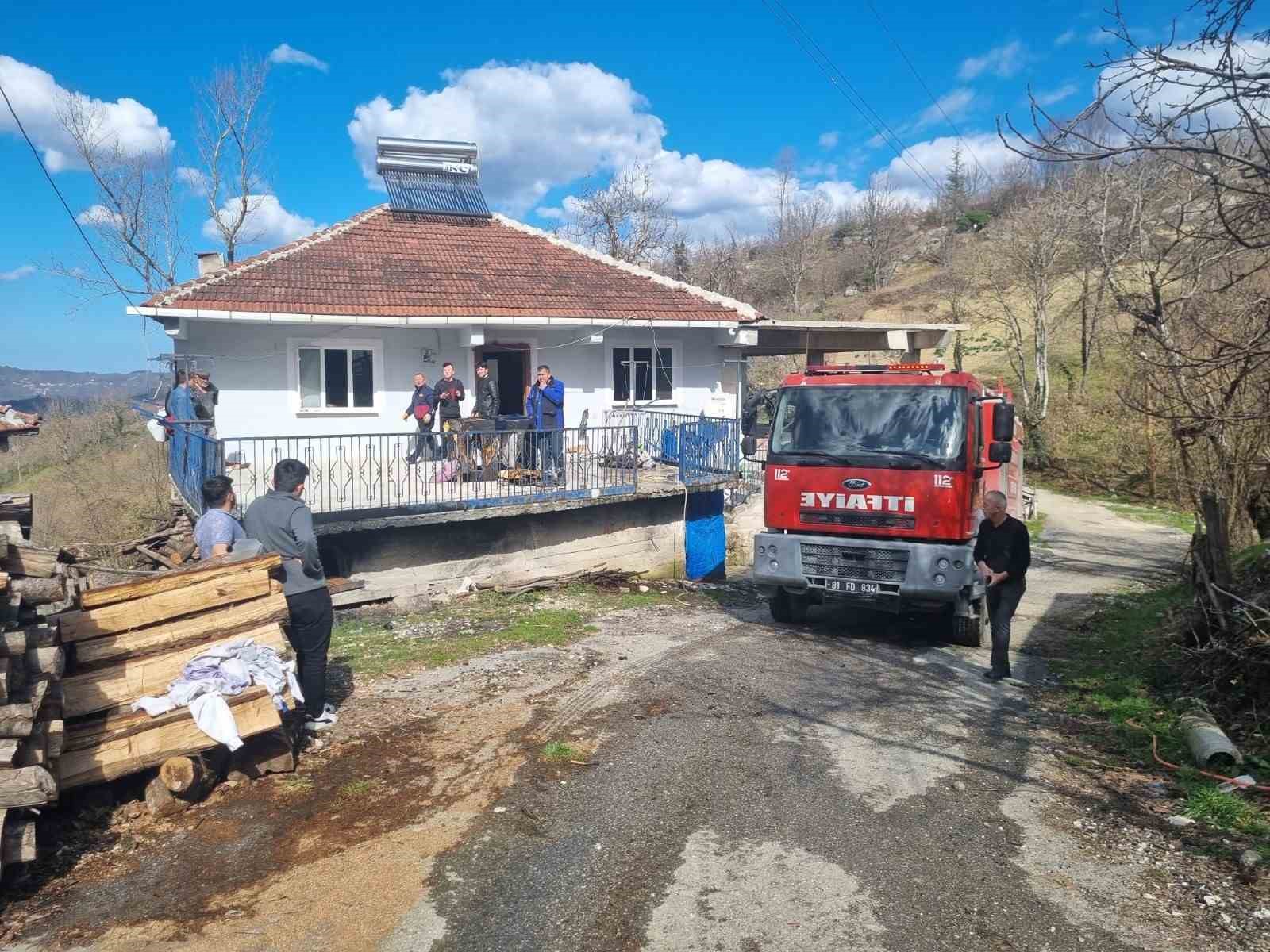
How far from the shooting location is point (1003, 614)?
7.86 metres

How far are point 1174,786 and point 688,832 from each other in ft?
9.89

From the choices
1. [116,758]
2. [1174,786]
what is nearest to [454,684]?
[116,758]

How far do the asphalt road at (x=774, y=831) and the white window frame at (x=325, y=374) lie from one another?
7941mm

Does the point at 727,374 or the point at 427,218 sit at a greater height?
the point at 427,218

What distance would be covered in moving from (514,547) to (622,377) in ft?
17.1

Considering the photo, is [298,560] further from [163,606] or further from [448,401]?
[448,401]

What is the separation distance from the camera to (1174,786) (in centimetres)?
547

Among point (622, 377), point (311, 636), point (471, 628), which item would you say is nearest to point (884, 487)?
point (471, 628)

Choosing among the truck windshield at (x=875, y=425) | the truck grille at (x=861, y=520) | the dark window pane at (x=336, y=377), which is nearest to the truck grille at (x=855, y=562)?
the truck grille at (x=861, y=520)

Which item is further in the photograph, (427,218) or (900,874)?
(427,218)

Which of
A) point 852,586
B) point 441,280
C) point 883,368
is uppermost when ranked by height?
point 441,280

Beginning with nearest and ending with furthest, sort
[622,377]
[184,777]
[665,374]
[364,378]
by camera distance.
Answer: [184,777] < [364,378] < [622,377] < [665,374]

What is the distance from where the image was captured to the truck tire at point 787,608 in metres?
10.3

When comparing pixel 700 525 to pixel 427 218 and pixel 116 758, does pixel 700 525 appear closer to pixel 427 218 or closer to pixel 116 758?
pixel 427 218
